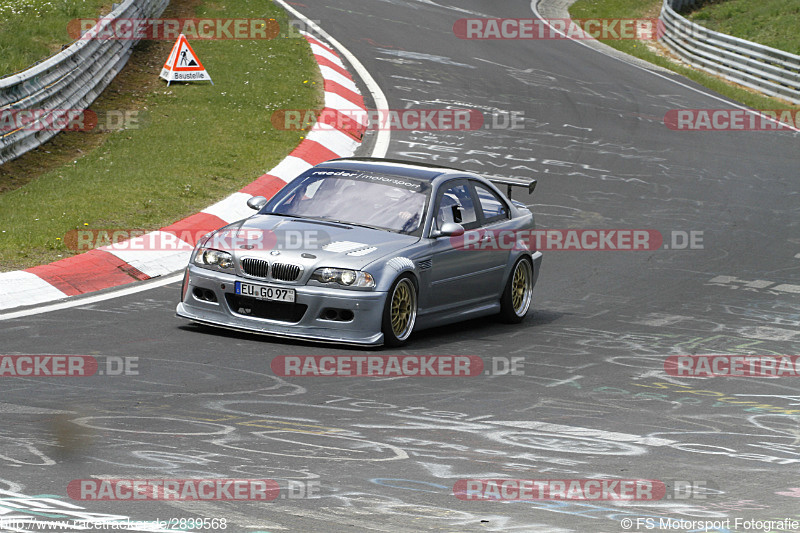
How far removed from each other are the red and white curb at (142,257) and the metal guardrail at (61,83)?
9.62 feet

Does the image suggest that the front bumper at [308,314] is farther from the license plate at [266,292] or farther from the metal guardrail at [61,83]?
the metal guardrail at [61,83]

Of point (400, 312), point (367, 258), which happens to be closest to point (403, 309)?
point (400, 312)

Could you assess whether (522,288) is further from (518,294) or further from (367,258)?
(367,258)

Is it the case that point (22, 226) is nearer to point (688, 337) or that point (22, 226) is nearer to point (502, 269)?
point (502, 269)

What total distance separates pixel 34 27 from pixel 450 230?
12.0 m

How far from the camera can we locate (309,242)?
30.3 feet

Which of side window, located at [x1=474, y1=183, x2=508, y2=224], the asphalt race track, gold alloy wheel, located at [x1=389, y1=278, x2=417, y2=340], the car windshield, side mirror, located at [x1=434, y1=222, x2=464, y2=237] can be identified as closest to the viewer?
the asphalt race track

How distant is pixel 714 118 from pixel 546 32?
9.53 m

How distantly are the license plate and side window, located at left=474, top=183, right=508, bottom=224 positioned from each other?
8.11 ft

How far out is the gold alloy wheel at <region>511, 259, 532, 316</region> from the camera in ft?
35.6

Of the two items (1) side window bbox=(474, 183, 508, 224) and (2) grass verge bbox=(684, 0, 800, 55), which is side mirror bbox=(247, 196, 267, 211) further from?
(2) grass verge bbox=(684, 0, 800, 55)

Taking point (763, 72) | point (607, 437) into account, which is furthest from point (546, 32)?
point (607, 437)

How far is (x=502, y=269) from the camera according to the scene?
1061 centimetres

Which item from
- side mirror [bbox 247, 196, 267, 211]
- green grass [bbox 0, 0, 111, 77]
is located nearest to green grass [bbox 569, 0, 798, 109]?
green grass [bbox 0, 0, 111, 77]
